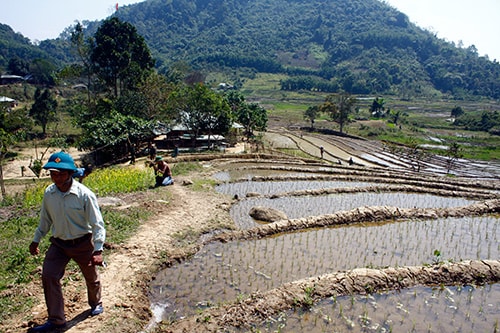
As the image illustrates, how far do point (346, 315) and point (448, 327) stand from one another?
5.80 ft

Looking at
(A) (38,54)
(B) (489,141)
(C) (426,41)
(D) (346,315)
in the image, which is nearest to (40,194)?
(D) (346,315)

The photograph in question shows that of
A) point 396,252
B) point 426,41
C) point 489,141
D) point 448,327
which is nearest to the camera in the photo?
point 448,327

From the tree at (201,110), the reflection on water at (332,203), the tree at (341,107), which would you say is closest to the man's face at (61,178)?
the reflection on water at (332,203)

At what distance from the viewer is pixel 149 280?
7492 millimetres

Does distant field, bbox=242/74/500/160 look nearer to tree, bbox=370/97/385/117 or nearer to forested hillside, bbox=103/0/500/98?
tree, bbox=370/97/385/117

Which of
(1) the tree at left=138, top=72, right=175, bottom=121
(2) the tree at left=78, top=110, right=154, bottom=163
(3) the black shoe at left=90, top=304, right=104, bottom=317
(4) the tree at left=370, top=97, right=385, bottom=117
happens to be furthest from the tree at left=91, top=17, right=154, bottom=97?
(4) the tree at left=370, top=97, right=385, bottom=117

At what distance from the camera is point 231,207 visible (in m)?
13.0

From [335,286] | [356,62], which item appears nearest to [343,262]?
[335,286]

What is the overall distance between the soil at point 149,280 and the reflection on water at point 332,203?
3.50 feet

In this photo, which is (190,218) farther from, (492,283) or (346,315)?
(492,283)

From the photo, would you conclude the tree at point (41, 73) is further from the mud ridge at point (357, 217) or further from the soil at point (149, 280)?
the mud ridge at point (357, 217)

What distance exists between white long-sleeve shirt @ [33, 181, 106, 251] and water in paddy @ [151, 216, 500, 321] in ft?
7.54

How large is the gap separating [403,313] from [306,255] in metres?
2.86

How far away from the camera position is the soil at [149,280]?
18.7 feet
